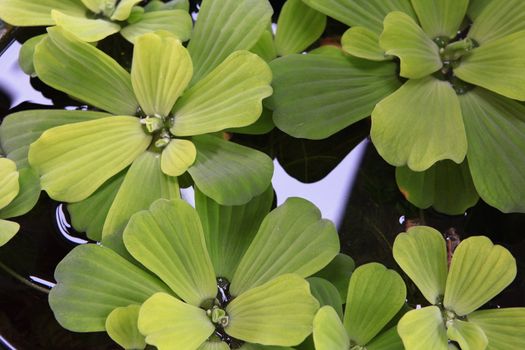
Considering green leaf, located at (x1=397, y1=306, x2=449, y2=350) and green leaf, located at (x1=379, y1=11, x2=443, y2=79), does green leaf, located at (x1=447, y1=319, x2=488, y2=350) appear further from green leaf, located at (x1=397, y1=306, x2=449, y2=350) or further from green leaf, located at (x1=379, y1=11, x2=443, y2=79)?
green leaf, located at (x1=379, y1=11, x2=443, y2=79)

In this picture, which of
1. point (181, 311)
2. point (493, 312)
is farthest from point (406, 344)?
point (181, 311)

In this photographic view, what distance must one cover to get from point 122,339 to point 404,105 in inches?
19.9

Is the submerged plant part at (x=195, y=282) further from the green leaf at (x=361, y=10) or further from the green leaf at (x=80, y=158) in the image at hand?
the green leaf at (x=361, y=10)

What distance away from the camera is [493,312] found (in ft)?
2.93

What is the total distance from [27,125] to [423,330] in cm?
63

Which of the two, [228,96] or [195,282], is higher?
[228,96]

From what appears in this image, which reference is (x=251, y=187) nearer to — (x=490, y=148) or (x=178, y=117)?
(x=178, y=117)

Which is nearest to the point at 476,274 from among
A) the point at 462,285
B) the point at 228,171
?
the point at 462,285

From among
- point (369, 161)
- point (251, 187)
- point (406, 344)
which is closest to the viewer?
point (406, 344)

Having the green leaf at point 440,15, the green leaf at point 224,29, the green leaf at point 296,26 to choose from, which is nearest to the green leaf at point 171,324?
the green leaf at point 224,29

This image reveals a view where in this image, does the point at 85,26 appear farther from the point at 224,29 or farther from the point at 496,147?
the point at 496,147

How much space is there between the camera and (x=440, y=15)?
1.02 meters

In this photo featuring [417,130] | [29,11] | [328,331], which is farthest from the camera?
[29,11]

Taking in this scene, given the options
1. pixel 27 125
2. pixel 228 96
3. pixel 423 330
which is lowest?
pixel 423 330
